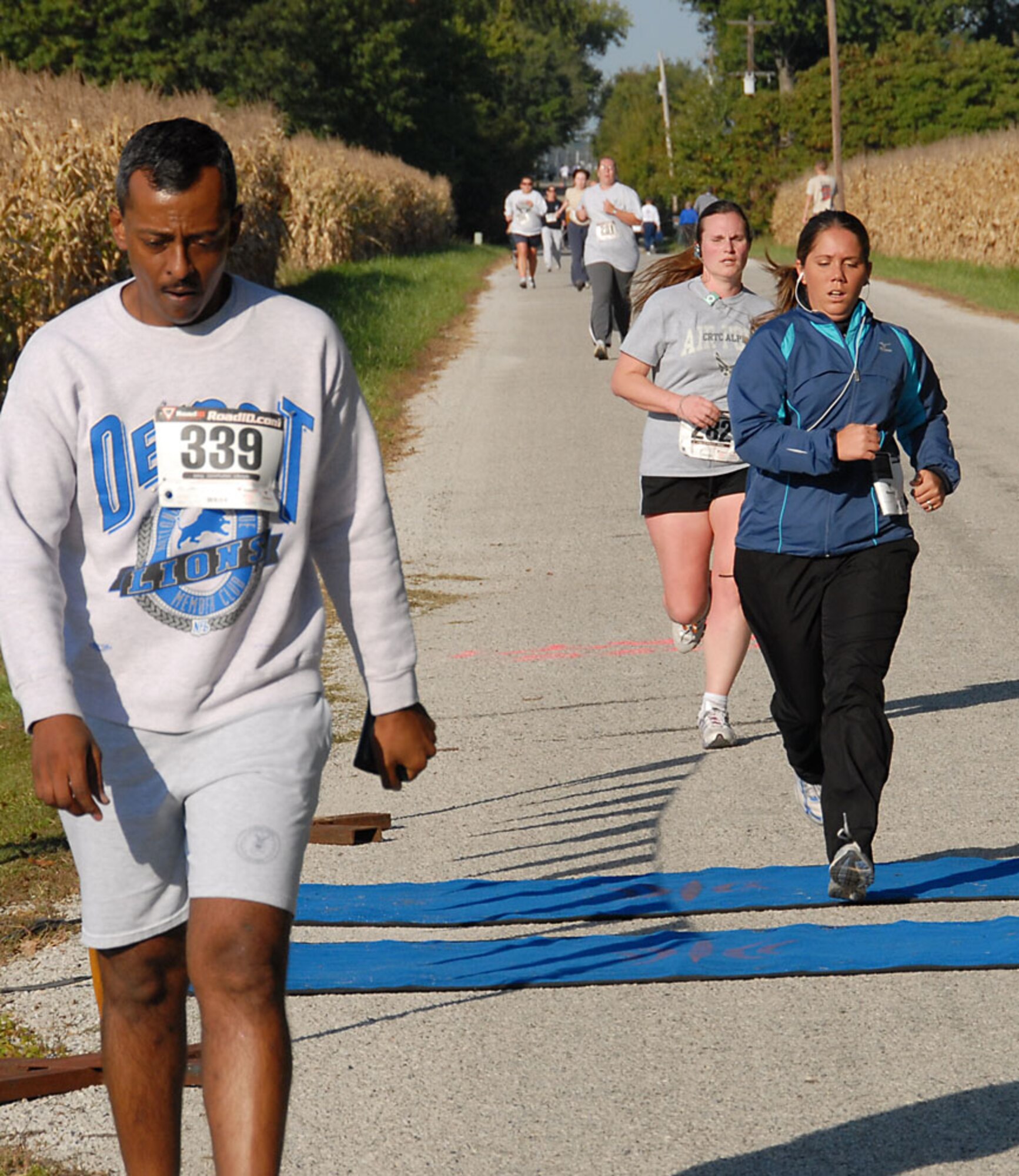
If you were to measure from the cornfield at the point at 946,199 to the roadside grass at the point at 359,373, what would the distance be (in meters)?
9.88

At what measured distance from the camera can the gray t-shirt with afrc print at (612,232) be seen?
18.9 metres

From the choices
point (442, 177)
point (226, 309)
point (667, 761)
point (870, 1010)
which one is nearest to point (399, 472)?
point (667, 761)

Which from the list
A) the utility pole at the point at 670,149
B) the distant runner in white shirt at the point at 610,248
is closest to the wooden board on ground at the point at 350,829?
the distant runner in white shirt at the point at 610,248

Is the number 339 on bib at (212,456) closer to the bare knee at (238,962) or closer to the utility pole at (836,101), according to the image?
the bare knee at (238,962)

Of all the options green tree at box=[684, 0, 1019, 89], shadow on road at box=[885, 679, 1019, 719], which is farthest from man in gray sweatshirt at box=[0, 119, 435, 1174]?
green tree at box=[684, 0, 1019, 89]

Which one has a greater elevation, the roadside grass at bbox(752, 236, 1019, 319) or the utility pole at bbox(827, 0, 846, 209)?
the utility pole at bbox(827, 0, 846, 209)

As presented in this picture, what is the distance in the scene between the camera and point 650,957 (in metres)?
4.77

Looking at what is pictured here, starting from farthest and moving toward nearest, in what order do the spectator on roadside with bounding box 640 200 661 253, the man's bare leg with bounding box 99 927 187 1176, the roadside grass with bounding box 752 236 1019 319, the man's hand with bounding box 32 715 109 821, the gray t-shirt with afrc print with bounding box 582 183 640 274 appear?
the spectator on roadside with bounding box 640 200 661 253 < the roadside grass with bounding box 752 236 1019 319 < the gray t-shirt with afrc print with bounding box 582 183 640 274 < the man's bare leg with bounding box 99 927 187 1176 < the man's hand with bounding box 32 715 109 821

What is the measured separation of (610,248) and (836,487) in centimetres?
1391

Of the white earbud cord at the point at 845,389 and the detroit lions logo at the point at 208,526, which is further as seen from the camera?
the white earbud cord at the point at 845,389

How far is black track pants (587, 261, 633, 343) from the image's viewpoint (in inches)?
755

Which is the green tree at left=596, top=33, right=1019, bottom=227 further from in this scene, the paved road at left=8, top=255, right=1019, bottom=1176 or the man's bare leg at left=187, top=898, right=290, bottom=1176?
the man's bare leg at left=187, top=898, right=290, bottom=1176

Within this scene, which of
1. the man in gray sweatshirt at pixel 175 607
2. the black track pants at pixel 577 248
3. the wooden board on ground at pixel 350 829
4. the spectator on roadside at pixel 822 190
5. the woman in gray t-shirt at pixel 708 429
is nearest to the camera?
the man in gray sweatshirt at pixel 175 607

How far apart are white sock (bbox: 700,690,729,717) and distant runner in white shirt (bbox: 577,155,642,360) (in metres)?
11.9
